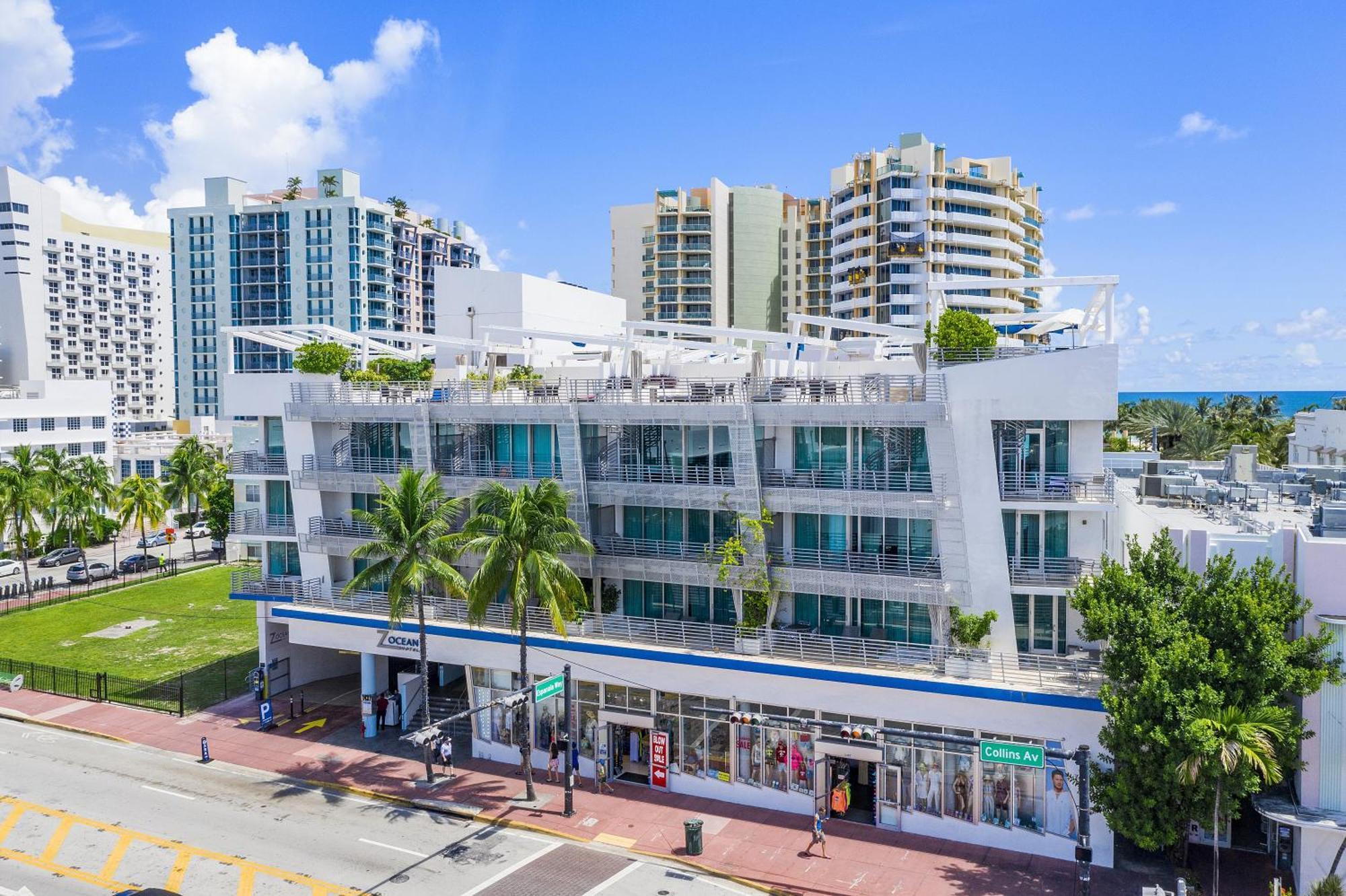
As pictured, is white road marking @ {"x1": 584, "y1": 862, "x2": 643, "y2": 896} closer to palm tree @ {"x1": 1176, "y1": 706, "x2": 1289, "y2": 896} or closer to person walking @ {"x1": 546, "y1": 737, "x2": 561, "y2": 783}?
person walking @ {"x1": 546, "y1": 737, "x2": 561, "y2": 783}

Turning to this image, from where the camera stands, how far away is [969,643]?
1203 inches

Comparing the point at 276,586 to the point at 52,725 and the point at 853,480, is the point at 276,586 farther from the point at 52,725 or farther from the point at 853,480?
the point at 853,480

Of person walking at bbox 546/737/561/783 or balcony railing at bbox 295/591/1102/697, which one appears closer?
balcony railing at bbox 295/591/1102/697

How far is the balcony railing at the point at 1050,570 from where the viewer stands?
3078 centimetres

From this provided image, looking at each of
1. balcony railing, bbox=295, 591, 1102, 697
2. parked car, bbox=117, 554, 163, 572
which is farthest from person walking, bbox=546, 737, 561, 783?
parked car, bbox=117, 554, 163, 572

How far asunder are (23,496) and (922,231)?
78043 mm

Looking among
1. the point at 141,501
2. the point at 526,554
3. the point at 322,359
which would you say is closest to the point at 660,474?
the point at 526,554

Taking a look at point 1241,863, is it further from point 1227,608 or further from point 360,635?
point 360,635

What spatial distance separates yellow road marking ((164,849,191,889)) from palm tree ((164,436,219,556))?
51.4 meters

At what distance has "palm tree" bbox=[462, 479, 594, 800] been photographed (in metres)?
31.6

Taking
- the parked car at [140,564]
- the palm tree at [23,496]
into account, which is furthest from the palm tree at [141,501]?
the palm tree at [23,496]

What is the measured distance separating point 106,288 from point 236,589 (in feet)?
392

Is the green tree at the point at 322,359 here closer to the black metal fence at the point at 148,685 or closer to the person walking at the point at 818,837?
the black metal fence at the point at 148,685

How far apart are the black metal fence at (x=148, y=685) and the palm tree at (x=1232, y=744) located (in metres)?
37.2
